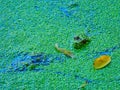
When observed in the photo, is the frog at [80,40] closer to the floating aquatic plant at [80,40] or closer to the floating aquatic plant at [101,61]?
the floating aquatic plant at [80,40]

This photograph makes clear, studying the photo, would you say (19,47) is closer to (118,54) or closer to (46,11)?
(46,11)

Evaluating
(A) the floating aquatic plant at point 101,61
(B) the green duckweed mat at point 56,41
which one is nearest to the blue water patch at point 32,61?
(B) the green duckweed mat at point 56,41

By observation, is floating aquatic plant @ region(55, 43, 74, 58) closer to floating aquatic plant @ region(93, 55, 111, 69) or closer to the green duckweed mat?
the green duckweed mat

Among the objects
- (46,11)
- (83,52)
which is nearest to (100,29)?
(83,52)

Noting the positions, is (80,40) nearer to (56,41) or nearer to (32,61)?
(56,41)

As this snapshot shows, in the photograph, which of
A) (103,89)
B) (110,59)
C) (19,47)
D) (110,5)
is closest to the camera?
(103,89)

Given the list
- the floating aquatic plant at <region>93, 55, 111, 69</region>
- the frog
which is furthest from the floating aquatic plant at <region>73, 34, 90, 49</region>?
the floating aquatic plant at <region>93, 55, 111, 69</region>
